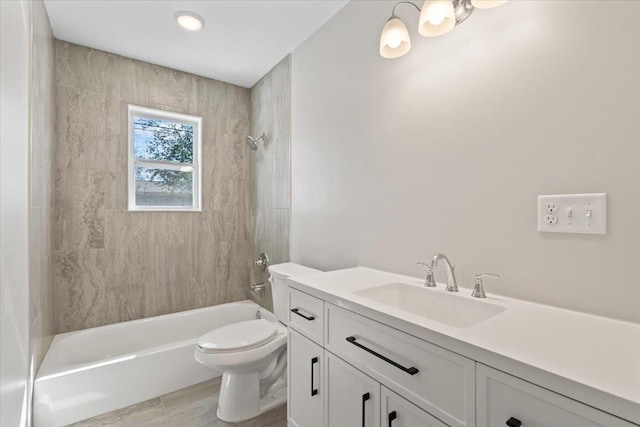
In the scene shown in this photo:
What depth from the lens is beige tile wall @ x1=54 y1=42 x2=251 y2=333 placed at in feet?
7.32

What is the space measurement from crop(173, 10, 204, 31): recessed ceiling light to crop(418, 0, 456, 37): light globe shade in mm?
1547

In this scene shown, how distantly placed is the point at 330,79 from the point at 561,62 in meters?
1.27

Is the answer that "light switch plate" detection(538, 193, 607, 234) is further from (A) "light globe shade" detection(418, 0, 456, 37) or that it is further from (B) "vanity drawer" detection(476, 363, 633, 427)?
(A) "light globe shade" detection(418, 0, 456, 37)

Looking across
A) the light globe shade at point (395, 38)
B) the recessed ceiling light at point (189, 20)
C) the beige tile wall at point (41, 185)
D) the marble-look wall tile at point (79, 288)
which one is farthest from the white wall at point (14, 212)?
the light globe shade at point (395, 38)

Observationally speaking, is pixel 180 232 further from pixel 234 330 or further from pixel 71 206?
pixel 234 330

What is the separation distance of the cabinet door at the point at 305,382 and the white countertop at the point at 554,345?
A: 13.4 inches

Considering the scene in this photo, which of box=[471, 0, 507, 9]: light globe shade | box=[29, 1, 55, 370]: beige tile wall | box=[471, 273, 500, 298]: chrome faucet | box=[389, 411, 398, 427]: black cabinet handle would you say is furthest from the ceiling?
box=[389, 411, 398, 427]: black cabinet handle

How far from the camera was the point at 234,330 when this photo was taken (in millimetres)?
1927

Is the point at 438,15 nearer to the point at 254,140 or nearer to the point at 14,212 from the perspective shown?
the point at 14,212

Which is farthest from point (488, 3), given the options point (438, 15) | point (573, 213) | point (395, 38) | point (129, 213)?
point (129, 213)

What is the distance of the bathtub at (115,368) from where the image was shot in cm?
171

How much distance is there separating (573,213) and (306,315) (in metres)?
1.03

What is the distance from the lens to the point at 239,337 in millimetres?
1823

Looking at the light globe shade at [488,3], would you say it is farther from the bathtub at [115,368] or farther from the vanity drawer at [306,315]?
A: the bathtub at [115,368]
